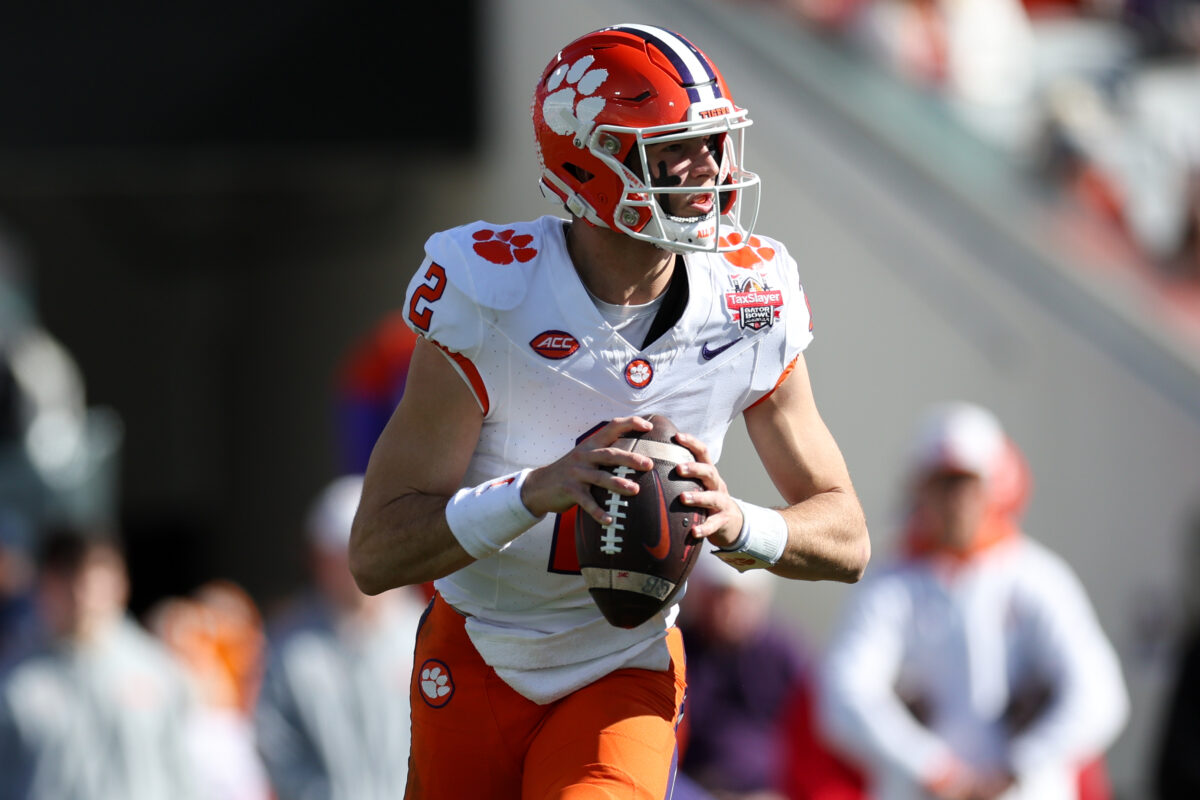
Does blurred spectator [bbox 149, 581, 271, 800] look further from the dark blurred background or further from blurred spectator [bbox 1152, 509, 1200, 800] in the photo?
the dark blurred background

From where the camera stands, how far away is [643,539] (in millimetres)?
2686

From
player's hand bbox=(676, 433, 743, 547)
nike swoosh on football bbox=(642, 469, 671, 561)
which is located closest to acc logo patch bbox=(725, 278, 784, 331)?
player's hand bbox=(676, 433, 743, 547)

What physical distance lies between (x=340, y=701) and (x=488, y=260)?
3551 mm

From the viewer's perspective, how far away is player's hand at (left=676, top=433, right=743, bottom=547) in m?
2.72

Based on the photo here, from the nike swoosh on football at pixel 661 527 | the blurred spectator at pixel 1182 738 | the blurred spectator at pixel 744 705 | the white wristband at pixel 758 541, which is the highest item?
the nike swoosh on football at pixel 661 527

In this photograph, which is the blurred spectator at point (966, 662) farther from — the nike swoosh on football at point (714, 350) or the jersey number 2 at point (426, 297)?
the jersey number 2 at point (426, 297)

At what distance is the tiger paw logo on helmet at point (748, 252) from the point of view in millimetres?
3086

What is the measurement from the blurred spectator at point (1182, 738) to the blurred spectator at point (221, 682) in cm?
332

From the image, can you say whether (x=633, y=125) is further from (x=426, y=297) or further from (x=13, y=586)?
(x=13, y=586)

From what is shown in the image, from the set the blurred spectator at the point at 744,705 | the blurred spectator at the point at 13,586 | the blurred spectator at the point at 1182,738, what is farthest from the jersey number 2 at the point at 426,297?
the blurred spectator at the point at 13,586

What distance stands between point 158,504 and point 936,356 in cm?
1128

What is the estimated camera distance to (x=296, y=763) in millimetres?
6137

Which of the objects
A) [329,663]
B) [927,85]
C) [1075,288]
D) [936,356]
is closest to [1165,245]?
[1075,288]

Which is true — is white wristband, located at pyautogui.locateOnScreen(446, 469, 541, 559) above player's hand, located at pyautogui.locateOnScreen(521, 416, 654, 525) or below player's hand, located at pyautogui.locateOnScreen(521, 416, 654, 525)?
below
